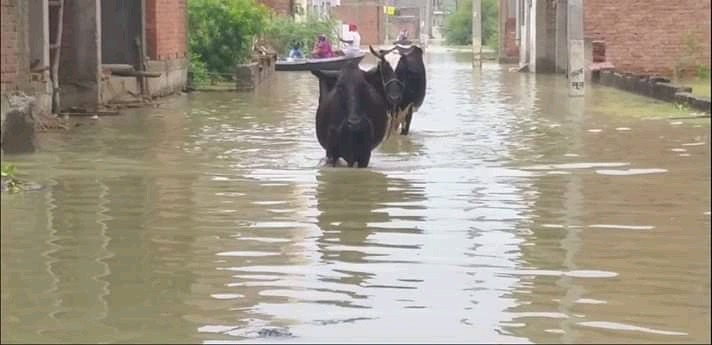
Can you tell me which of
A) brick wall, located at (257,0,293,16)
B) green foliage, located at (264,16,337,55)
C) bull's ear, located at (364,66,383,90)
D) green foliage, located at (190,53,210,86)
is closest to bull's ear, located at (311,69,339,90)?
bull's ear, located at (364,66,383,90)

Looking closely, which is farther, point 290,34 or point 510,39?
point 510,39

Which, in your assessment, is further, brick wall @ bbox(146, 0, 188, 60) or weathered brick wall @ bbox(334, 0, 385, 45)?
Answer: weathered brick wall @ bbox(334, 0, 385, 45)

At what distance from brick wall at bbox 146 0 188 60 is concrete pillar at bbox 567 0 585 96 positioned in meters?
8.44

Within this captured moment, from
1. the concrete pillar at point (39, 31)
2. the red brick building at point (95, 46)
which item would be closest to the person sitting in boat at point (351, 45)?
the red brick building at point (95, 46)

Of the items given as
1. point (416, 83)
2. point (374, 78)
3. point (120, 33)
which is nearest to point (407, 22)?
point (120, 33)

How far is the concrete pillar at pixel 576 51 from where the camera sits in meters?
29.9

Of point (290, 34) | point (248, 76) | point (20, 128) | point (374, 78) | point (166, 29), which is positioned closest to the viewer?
point (20, 128)

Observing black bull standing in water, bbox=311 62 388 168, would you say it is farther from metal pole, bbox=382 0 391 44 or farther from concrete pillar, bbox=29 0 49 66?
metal pole, bbox=382 0 391 44

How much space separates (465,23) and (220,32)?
7333 centimetres

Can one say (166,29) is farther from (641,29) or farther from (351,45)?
(641,29)

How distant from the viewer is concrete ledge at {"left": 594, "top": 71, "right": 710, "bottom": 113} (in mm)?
24922

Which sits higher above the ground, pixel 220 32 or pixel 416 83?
pixel 220 32

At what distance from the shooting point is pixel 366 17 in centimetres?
10288

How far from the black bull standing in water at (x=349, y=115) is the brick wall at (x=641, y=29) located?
22684 millimetres
